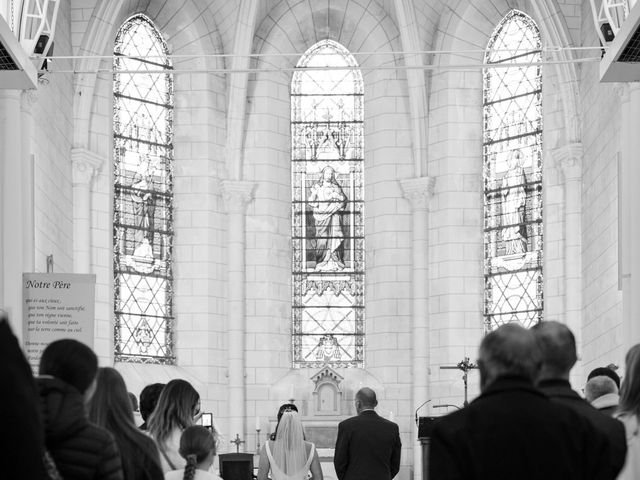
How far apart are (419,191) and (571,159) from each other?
87.8 inches

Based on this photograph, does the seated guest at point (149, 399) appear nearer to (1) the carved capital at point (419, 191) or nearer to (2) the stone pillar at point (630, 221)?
(2) the stone pillar at point (630, 221)

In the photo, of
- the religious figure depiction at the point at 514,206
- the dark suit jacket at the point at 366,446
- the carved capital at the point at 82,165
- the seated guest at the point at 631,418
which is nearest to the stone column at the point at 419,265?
the religious figure depiction at the point at 514,206

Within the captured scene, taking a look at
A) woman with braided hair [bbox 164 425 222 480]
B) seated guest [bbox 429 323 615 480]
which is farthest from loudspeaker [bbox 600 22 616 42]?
seated guest [bbox 429 323 615 480]

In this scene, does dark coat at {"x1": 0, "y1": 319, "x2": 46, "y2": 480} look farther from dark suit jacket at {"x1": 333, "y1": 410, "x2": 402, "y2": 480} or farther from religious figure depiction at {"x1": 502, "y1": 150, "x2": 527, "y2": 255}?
religious figure depiction at {"x1": 502, "y1": 150, "x2": 527, "y2": 255}

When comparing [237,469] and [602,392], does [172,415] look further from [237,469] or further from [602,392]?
[237,469]

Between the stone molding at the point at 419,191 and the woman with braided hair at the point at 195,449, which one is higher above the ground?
the stone molding at the point at 419,191

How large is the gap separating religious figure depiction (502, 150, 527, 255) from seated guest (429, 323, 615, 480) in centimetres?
1543

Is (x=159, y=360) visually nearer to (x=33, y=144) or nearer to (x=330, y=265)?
(x=330, y=265)

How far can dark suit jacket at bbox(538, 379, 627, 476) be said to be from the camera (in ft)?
14.2

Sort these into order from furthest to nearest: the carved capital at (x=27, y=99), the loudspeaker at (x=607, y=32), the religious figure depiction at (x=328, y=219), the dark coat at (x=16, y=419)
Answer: the religious figure depiction at (x=328, y=219) → the carved capital at (x=27, y=99) → the loudspeaker at (x=607, y=32) → the dark coat at (x=16, y=419)

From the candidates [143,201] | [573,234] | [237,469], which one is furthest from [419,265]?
[237,469]

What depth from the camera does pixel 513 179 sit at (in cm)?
1930

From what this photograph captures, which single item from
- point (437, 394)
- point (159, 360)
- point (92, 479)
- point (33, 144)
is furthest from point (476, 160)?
point (92, 479)

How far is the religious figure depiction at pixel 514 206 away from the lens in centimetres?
1914
